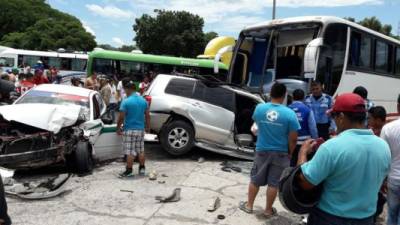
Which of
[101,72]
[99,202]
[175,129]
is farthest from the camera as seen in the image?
[101,72]

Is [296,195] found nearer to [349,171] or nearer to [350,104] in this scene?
[349,171]

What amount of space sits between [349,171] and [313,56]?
22.1ft

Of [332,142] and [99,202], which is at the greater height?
[332,142]

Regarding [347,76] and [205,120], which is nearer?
[205,120]

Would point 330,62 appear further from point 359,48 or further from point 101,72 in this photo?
point 101,72

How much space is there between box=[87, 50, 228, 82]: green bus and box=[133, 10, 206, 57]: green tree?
878 inches

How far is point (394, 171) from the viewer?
4371 millimetres

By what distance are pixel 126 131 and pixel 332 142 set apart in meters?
5.49

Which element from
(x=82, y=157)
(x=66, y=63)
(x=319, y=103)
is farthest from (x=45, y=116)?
(x=66, y=63)

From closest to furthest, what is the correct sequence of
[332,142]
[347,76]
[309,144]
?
[332,142] < [309,144] < [347,76]

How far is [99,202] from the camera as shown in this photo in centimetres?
638

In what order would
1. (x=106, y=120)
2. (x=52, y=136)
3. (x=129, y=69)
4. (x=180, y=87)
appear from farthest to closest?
1. (x=129, y=69)
2. (x=180, y=87)
3. (x=106, y=120)
4. (x=52, y=136)

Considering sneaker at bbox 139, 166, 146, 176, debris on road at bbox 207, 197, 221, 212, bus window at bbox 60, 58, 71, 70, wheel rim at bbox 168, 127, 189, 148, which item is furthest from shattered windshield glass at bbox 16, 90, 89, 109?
bus window at bbox 60, 58, 71, 70

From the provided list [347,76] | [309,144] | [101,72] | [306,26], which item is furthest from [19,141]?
[101,72]
